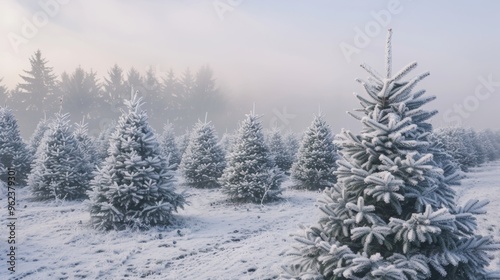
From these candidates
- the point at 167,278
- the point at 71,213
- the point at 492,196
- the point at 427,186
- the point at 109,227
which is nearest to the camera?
the point at 427,186

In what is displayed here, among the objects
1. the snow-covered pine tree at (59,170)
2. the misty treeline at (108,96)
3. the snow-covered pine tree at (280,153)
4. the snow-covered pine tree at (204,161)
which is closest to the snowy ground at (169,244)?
the snow-covered pine tree at (59,170)

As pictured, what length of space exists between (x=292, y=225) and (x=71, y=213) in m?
8.93

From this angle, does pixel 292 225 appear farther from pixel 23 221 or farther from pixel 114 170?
pixel 23 221

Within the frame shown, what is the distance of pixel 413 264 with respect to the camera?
3.98 meters

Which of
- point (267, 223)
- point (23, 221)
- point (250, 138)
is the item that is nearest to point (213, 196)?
point (250, 138)

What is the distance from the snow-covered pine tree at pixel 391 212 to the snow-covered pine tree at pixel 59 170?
15.3 meters

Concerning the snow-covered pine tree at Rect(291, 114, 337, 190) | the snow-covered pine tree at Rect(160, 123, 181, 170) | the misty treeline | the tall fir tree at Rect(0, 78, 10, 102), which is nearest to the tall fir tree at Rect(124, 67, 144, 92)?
the misty treeline

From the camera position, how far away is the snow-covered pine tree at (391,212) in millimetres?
4039

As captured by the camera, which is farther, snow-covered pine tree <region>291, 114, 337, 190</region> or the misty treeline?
the misty treeline

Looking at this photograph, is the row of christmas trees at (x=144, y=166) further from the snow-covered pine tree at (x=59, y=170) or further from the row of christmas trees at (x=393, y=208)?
the row of christmas trees at (x=393, y=208)

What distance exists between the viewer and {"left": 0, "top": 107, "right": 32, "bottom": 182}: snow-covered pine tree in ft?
67.2

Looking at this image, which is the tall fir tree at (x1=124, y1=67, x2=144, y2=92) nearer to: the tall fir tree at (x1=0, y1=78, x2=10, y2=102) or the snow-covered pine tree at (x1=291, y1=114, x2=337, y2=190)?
the tall fir tree at (x1=0, y1=78, x2=10, y2=102)

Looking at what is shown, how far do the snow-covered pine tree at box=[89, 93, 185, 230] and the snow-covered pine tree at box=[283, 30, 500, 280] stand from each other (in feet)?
26.0

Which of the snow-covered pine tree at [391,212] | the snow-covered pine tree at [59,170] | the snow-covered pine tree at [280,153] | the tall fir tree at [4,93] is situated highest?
the tall fir tree at [4,93]
